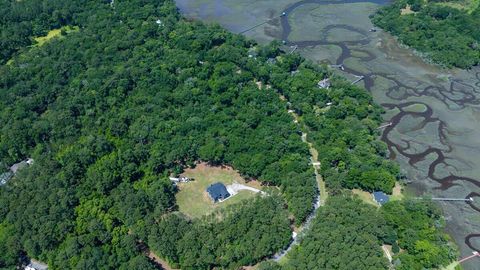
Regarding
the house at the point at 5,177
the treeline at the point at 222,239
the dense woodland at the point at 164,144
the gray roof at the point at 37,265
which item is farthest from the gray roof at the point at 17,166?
the treeline at the point at 222,239

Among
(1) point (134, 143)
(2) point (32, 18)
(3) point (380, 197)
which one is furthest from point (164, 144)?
(2) point (32, 18)

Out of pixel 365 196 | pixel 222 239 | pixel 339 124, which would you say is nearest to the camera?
pixel 222 239

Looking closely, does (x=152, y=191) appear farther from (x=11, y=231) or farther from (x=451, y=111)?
(x=451, y=111)

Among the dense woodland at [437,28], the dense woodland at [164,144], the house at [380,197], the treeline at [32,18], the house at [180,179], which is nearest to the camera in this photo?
the dense woodland at [164,144]

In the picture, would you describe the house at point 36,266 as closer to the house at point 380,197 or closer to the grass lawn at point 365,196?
the grass lawn at point 365,196

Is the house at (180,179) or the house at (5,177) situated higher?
the house at (5,177)

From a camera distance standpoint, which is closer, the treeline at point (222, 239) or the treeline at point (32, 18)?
the treeline at point (222, 239)

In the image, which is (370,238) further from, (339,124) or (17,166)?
(17,166)
